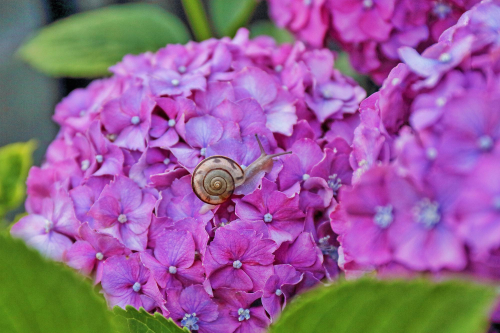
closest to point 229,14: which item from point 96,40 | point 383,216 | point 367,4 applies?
point 96,40

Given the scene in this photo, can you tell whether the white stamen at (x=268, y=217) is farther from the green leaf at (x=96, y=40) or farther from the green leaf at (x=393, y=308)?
the green leaf at (x=96, y=40)

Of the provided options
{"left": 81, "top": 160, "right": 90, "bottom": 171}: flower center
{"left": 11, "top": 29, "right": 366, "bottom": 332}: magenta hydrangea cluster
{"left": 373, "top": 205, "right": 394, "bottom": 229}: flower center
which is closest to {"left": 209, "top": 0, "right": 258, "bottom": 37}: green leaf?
{"left": 11, "top": 29, "right": 366, "bottom": 332}: magenta hydrangea cluster

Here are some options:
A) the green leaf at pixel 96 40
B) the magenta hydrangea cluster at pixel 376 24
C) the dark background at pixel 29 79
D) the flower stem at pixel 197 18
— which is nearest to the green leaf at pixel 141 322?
the magenta hydrangea cluster at pixel 376 24

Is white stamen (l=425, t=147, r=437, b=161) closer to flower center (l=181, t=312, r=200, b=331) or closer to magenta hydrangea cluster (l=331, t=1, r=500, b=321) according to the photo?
magenta hydrangea cluster (l=331, t=1, r=500, b=321)

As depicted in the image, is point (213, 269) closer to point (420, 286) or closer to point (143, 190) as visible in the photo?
point (143, 190)

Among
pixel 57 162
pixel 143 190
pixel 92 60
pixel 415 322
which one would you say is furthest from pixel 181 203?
A: pixel 92 60

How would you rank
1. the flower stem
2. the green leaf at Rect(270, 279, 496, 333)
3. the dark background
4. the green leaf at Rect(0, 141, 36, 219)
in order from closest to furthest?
the green leaf at Rect(270, 279, 496, 333)
the green leaf at Rect(0, 141, 36, 219)
the flower stem
the dark background
